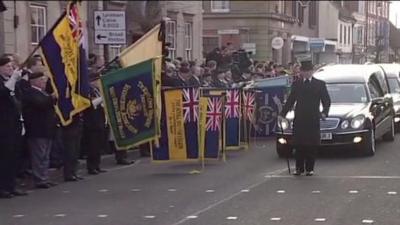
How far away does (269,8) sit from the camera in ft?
178

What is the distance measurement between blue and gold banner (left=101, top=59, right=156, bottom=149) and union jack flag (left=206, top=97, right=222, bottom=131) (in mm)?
1017

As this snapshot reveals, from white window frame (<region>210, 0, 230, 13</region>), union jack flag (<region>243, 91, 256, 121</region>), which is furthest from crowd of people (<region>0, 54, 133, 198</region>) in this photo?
white window frame (<region>210, 0, 230, 13</region>)

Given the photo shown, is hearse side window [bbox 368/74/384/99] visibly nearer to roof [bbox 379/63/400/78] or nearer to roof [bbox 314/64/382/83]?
roof [bbox 314/64/382/83]

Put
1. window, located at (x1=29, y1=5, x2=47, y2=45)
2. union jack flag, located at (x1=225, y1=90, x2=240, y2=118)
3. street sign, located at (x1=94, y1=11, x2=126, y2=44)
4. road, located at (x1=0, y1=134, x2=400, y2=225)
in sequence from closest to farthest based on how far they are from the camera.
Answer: road, located at (x1=0, y1=134, x2=400, y2=225) < union jack flag, located at (x1=225, y1=90, x2=240, y2=118) < street sign, located at (x1=94, y1=11, x2=126, y2=44) < window, located at (x1=29, y1=5, x2=47, y2=45)

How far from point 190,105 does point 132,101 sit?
96 cm

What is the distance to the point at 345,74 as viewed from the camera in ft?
53.6

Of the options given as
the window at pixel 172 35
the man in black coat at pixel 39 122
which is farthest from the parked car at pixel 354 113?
the window at pixel 172 35

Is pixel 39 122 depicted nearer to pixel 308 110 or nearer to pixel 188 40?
pixel 308 110

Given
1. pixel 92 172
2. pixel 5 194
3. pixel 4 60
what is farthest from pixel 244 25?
pixel 5 194

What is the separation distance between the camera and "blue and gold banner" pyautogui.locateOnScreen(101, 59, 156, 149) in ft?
42.6

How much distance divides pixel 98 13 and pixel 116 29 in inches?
24.9

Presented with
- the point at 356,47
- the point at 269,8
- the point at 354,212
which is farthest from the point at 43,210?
the point at 356,47

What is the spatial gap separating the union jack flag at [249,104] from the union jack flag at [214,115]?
109 inches

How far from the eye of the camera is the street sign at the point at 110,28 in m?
18.3
